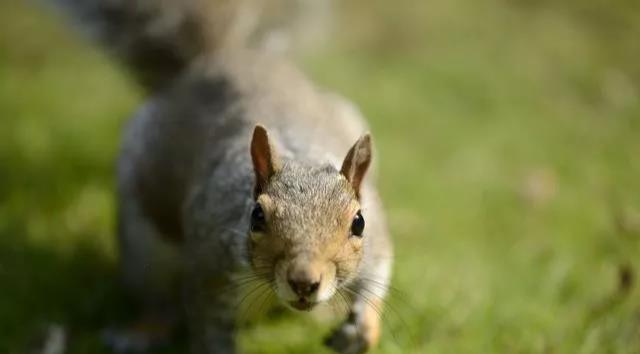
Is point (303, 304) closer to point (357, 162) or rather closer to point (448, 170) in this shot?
point (357, 162)

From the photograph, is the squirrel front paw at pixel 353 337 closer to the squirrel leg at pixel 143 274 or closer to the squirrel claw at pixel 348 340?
the squirrel claw at pixel 348 340

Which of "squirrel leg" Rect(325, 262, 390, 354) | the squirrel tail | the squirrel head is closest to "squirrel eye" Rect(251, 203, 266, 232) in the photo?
the squirrel head

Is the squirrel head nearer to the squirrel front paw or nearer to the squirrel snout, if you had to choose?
the squirrel snout

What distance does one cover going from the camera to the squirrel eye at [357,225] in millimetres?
1876

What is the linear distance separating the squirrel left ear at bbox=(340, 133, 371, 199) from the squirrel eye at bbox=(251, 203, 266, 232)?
210 millimetres

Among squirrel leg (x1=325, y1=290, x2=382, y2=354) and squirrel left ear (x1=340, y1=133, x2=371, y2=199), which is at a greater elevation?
squirrel left ear (x1=340, y1=133, x2=371, y2=199)

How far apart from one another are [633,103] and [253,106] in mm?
2679

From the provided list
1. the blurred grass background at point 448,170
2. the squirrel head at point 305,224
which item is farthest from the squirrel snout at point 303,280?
the blurred grass background at point 448,170

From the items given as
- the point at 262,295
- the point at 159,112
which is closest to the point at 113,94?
the point at 159,112

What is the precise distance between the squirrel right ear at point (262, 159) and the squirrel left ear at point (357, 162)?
0.15 meters

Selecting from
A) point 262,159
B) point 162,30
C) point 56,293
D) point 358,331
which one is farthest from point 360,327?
point 162,30

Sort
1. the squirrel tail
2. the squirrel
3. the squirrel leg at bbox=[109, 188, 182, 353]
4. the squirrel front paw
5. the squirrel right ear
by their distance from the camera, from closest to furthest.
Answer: the squirrel → the squirrel right ear → the squirrel front paw → the squirrel leg at bbox=[109, 188, 182, 353] → the squirrel tail

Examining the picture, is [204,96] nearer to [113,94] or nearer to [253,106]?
[253,106]

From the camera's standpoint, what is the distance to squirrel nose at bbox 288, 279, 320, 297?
1.71 m
